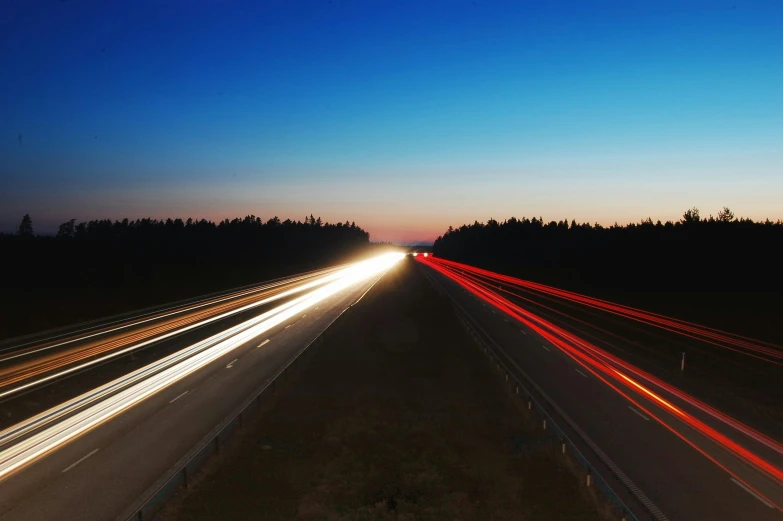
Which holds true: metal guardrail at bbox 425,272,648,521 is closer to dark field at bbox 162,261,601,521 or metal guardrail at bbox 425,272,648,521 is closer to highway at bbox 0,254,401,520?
dark field at bbox 162,261,601,521

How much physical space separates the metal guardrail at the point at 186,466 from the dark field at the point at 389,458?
0.31 m

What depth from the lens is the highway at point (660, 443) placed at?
1073 centimetres

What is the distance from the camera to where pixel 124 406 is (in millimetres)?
16469

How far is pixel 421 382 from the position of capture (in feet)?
68.9

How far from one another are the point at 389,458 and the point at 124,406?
933 centimetres

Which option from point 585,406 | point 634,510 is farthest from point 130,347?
point 634,510

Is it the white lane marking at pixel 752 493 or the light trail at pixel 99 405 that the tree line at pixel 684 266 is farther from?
the light trail at pixel 99 405

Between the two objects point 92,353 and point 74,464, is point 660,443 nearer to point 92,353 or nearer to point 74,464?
point 74,464

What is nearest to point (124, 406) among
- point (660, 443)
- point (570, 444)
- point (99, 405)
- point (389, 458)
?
point (99, 405)

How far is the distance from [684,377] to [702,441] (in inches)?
343

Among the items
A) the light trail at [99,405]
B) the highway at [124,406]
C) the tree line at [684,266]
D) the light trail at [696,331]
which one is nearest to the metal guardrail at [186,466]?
the highway at [124,406]

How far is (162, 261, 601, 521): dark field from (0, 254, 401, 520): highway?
1481mm

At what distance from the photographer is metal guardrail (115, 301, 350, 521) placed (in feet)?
32.7

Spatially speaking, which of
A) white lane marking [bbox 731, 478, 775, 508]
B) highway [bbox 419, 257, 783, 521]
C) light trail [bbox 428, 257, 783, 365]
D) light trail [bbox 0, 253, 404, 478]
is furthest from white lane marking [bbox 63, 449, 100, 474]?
light trail [bbox 428, 257, 783, 365]
